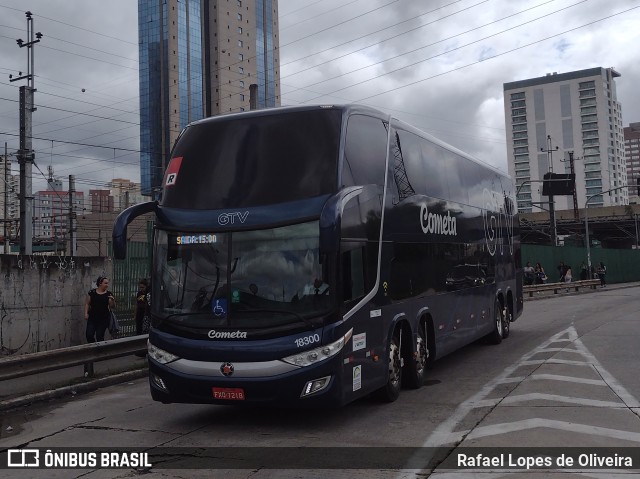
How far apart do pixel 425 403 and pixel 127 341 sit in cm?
580

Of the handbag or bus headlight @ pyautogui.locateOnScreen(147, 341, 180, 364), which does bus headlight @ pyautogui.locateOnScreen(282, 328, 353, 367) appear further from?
the handbag

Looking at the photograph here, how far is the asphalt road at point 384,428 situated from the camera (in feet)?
19.8

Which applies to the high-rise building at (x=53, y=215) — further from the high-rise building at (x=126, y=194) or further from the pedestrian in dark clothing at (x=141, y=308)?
the pedestrian in dark clothing at (x=141, y=308)

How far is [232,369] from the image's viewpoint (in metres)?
7.21

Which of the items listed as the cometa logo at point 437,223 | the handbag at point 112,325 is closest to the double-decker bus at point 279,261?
the cometa logo at point 437,223

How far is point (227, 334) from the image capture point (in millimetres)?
7289

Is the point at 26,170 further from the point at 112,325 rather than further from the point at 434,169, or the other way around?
the point at 434,169

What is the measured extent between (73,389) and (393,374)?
5066 millimetres

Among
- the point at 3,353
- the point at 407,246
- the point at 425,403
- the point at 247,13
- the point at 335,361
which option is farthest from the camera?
the point at 247,13

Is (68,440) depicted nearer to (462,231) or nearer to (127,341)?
(127,341)

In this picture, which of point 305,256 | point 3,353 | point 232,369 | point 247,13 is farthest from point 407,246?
point 247,13

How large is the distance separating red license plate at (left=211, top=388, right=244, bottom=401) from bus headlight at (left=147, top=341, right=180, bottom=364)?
0.64 meters

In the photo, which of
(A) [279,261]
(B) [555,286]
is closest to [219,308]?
(A) [279,261]

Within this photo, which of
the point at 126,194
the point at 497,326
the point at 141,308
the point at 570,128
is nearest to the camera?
the point at 141,308
